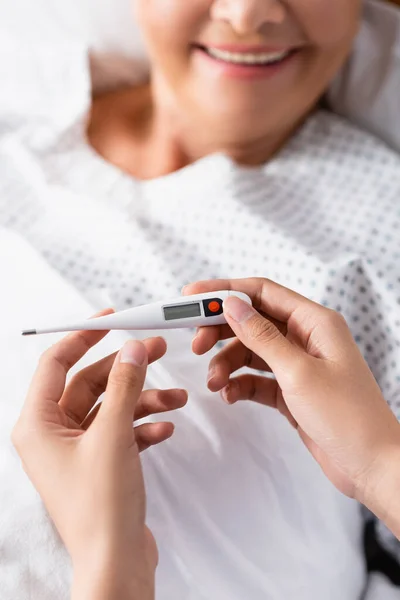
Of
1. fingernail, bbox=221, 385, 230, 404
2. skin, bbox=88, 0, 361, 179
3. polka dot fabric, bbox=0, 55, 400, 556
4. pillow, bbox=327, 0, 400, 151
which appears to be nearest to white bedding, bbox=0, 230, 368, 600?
fingernail, bbox=221, 385, 230, 404

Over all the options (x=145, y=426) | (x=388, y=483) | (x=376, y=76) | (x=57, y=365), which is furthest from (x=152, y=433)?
(x=376, y=76)

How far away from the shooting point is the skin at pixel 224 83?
91cm

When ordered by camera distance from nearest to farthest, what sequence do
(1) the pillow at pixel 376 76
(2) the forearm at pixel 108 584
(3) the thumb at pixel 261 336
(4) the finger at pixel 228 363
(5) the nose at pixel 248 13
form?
(2) the forearm at pixel 108 584 → (3) the thumb at pixel 261 336 → (4) the finger at pixel 228 363 → (5) the nose at pixel 248 13 → (1) the pillow at pixel 376 76

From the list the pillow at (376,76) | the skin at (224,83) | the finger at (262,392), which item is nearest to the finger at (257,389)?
the finger at (262,392)

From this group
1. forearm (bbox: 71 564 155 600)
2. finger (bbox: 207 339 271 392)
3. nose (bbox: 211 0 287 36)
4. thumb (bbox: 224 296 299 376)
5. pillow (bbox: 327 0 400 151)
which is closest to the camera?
forearm (bbox: 71 564 155 600)

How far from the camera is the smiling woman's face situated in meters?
0.91

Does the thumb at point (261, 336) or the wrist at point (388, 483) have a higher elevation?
the thumb at point (261, 336)

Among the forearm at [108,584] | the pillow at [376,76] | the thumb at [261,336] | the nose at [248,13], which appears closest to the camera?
the forearm at [108,584]

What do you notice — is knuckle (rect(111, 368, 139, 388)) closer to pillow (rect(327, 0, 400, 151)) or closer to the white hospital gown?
the white hospital gown

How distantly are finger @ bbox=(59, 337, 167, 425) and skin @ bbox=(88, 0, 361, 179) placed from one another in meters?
0.47

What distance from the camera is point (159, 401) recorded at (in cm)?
66

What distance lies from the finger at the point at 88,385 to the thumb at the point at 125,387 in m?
0.08

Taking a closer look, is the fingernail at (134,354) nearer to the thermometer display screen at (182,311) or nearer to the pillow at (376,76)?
the thermometer display screen at (182,311)

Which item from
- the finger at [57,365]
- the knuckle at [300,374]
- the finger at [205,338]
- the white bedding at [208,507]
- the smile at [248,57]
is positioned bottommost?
the white bedding at [208,507]
